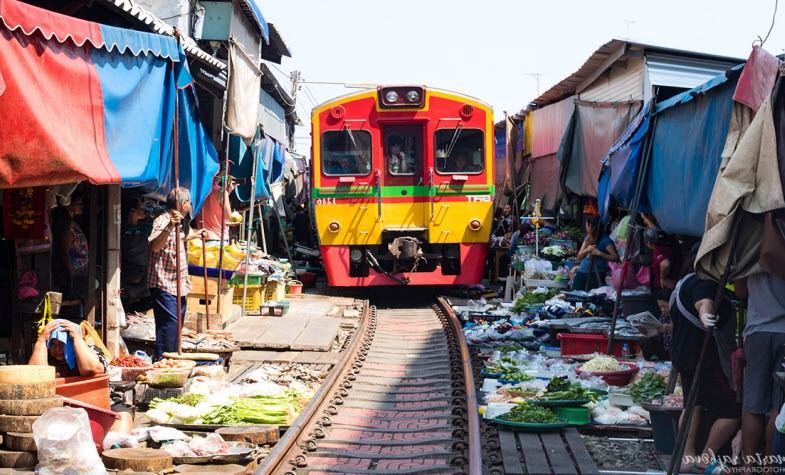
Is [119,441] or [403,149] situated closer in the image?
[119,441]

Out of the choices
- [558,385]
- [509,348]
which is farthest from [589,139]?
[558,385]

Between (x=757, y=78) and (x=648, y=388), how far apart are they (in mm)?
2856

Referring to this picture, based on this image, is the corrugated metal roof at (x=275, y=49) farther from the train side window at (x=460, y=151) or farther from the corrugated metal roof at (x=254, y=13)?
the train side window at (x=460, y=151)

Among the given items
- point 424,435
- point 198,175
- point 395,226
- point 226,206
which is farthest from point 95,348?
point 395,226

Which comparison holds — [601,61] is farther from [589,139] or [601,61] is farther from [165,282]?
[165,282]

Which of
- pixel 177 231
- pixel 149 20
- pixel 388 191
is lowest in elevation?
pixel 177 231

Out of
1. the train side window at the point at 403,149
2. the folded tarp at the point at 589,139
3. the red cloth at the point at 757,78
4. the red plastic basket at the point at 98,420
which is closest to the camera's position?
the red cloth at the point at 757,78

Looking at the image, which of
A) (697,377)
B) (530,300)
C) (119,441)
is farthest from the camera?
(530,300)

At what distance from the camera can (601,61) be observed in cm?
1630

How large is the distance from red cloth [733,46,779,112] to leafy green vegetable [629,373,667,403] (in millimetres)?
2605

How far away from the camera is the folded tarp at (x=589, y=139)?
13.7 m

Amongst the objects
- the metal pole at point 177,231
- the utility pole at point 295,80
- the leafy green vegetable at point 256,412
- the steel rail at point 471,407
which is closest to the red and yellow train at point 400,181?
the steel rail at point 471,407

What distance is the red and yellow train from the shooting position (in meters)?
15.4

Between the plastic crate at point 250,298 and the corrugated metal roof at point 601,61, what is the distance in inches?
247
